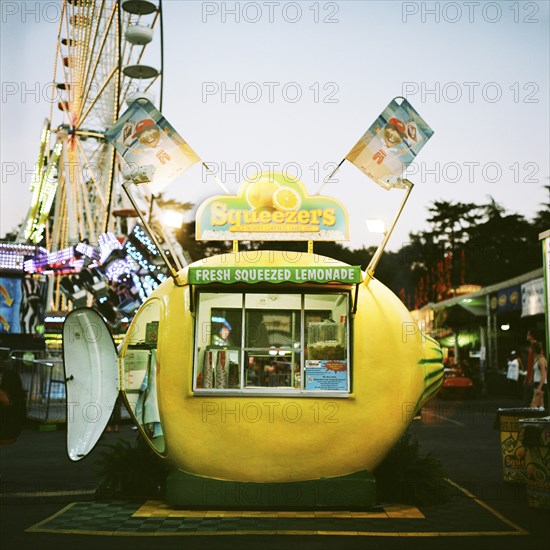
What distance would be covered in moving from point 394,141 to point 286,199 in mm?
1373

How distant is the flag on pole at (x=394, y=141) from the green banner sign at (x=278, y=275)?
4.32ft

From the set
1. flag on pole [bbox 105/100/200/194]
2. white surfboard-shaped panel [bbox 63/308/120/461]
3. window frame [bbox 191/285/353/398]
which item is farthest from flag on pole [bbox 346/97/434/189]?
white surfboard-shaped panel [bbox 63/308/120/461]

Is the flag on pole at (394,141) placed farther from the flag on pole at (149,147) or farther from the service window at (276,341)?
the flag on pole at (149,147)

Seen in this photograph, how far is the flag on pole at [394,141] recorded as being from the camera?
8578 mm

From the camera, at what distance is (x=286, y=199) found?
896cm

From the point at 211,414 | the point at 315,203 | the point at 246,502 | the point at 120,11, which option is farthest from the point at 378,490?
the point at 120,11

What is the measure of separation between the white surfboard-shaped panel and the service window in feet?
3.46

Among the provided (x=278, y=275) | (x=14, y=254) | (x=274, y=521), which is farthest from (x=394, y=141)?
(x=14, y=254)

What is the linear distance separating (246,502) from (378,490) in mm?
1519

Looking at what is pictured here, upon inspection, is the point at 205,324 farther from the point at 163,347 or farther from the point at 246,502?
the point at 246,502

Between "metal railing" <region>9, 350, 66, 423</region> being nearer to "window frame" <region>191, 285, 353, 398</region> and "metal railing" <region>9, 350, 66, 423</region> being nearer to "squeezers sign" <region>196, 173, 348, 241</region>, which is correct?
"squeezers sign" <region>196, 173, 348, 241</region>

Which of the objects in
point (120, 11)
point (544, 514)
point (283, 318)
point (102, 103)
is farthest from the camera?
point (102, 103)

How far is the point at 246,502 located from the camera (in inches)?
320

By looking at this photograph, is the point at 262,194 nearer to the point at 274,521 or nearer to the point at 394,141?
the point at 394,141
